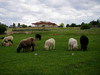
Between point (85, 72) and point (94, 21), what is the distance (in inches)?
4253

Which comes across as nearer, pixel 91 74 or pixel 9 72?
pixel 91 74

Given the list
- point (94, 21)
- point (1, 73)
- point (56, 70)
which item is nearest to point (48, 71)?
point (56, 70)

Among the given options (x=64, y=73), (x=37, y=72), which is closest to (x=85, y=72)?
(x=64, y=73)

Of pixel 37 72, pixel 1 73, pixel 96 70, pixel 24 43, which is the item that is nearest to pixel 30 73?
pixel 37 72

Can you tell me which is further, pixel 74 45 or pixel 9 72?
pixel 74 45

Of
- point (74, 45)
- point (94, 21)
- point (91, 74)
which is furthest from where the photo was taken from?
point (94, 21)

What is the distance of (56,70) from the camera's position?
9.58 meters

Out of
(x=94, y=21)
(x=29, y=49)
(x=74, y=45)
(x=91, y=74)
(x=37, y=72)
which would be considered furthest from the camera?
(x=94, y=21)

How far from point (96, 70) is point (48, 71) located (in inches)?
115

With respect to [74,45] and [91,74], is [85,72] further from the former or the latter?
[74,45]

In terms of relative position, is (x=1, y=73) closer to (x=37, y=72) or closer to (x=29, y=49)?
(x=37, y=72)

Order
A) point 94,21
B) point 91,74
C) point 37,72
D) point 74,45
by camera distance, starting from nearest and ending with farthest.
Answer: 1. point 91,74
2. point 37,72
3. point 74,45
4. point 94,21

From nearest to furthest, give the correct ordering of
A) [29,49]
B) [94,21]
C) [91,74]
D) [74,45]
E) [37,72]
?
[91,74]
[37,72]
[74,45]
[29,49]
[94,21]

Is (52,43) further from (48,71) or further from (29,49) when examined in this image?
(48,71)
